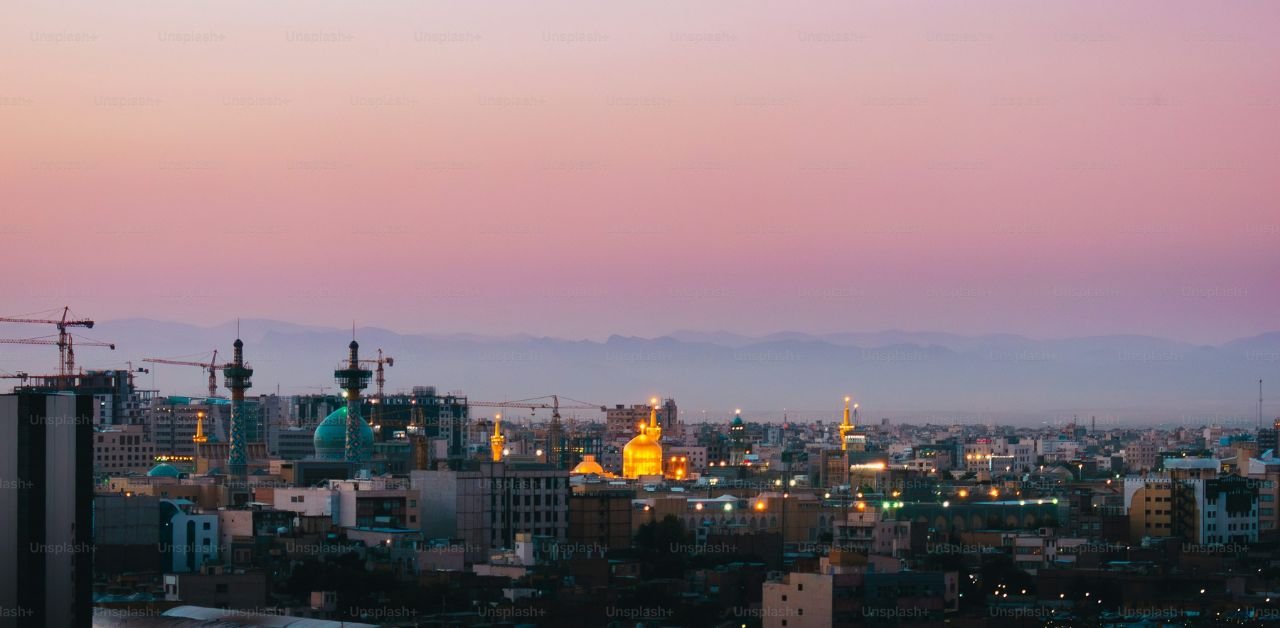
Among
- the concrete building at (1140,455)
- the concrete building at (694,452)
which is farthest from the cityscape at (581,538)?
the concrete building at (1140,455)

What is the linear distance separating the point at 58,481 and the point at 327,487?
3139 centimetres

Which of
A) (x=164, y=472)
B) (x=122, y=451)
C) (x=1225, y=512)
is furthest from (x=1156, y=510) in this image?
(x=122, y=451)

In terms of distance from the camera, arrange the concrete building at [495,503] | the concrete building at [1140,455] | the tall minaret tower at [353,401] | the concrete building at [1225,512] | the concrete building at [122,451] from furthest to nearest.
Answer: the concrete building at [1140,455] < the concrete building at [122,451] < the tall minaret tower at [353,401] < the concrete building at [1225,512] < the concrete building at [495,503]

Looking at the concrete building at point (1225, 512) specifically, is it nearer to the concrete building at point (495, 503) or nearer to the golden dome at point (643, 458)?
the concrete building at point (495, 503)

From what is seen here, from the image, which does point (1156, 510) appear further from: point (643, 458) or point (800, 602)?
point (800, 602)

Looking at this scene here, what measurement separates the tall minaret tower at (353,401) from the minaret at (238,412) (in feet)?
8.97

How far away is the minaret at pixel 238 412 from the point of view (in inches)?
2753

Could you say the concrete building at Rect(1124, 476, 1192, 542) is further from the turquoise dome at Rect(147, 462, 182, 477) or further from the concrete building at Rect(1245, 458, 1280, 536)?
the turquoise dome at Rect(147, 462, 182, 477)

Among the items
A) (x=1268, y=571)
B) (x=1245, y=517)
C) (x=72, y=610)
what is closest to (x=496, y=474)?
(x=1268, y=571)

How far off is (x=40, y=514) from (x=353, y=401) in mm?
45888

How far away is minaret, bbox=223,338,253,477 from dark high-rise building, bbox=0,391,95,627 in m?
42.9

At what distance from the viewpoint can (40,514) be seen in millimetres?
25281

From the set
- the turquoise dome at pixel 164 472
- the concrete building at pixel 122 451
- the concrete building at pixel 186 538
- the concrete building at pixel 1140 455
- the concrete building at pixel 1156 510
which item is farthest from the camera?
the concrete building at pixel 1140 455

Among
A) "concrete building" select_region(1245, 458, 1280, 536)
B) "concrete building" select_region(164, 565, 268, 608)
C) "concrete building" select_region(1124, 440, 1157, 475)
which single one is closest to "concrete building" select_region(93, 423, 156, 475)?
"concrete building" select_region(1245, 458, 1280, 536)
